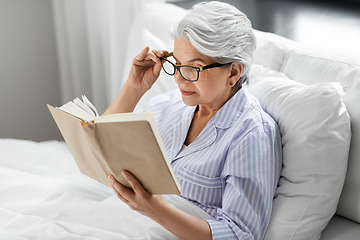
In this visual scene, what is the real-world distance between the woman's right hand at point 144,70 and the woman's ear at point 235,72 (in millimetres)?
348

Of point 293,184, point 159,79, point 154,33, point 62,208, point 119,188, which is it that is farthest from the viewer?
point 154,33

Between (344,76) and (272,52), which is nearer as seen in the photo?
(344,76)

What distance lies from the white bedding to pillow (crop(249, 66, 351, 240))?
252 mm

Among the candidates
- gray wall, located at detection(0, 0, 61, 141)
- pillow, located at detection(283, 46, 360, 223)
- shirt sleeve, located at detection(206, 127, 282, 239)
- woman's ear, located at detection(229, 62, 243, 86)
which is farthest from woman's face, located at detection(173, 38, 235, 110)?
gray wall, located at detection(0, 0, 61, 141)

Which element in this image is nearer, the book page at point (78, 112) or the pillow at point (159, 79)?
the book page at point (78, 112)

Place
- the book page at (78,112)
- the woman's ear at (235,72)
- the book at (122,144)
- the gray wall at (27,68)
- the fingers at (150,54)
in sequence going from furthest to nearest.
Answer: the gray wall at (27,68) < the fingers at (150,54) < the woman's ear at (235,72) < the book page at (78,112) < the book at (122,144)

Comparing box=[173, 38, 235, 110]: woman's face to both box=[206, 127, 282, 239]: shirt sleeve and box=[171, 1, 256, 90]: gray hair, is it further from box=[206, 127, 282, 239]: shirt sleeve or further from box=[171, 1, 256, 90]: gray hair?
box=[206, 127, 282, 239]: shirt sleeve

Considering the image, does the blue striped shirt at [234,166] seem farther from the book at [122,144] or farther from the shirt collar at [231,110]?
the book at [122,144]

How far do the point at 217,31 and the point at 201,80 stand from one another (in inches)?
6.0

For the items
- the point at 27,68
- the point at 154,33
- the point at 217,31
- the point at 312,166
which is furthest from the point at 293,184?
the point at 27,68

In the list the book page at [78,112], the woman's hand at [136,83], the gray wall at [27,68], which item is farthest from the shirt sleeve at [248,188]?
the gray wall at [27,68]

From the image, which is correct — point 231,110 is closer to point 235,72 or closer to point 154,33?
point 235,72

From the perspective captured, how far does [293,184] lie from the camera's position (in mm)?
1167

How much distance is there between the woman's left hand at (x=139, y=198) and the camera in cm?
103
